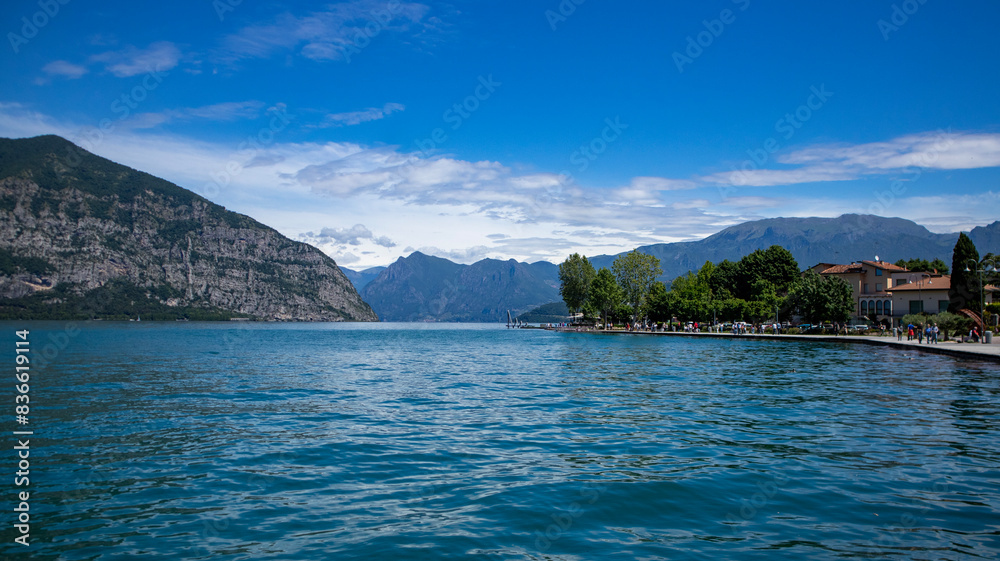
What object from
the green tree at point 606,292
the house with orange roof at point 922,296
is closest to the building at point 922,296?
the house with orange roof at point 922,296

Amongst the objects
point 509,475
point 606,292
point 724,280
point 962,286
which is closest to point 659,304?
point 606,292

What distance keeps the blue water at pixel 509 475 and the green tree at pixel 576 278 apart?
132 m

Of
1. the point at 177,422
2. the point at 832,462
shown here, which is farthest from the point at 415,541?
the point at 177,422

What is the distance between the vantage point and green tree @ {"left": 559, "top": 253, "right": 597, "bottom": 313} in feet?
517

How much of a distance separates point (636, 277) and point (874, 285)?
50324 mm

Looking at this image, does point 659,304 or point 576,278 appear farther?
point 576,278

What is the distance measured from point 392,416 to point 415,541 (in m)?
11.5

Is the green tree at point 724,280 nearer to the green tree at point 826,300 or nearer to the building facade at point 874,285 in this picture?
the building facade at point 874,285

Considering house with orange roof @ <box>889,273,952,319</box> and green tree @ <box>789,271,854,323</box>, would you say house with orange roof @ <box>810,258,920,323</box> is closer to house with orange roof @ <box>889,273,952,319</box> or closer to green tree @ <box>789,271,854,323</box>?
house with orange roof @ <box>889,273,952,319</box>

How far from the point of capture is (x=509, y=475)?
11695mm

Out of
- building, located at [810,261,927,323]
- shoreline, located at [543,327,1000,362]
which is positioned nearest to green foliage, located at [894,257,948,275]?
building, located at [810,261,927,323]

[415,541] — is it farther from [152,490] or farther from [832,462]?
[832,462]

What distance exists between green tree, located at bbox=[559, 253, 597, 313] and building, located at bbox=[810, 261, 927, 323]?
203 ft

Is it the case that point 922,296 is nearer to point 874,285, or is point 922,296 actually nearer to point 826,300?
point 874,285
